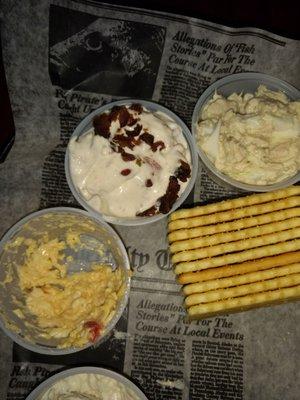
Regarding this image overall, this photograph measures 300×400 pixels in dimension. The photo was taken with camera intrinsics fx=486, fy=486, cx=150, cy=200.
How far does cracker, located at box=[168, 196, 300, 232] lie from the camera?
1.79 metres

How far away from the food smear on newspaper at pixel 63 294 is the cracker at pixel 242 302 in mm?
296

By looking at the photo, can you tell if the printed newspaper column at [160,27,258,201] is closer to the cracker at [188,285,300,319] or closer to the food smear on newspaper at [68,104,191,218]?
the food smear on newspaper at [68,104,191,218]

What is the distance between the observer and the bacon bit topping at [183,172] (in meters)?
1.77

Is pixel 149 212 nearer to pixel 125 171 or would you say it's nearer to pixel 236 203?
pixel 125 171

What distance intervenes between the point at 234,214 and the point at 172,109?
20.7 inches

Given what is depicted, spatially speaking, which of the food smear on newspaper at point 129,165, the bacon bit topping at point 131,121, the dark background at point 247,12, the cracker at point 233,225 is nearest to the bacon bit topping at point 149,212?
the food smear on newspaper at point 129,165

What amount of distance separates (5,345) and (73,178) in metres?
0.67

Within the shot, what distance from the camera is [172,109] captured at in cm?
201

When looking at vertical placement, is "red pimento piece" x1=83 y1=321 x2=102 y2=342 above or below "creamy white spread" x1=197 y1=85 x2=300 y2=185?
below

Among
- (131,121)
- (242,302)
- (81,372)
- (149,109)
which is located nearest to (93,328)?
(81,372)

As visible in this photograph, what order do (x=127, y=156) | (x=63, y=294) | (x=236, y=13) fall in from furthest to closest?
(x=236, y=13), (x=63, y=294), (x=127, y=156)

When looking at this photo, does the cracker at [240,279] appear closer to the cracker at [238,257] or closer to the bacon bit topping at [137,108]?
the cracker at [238,257]

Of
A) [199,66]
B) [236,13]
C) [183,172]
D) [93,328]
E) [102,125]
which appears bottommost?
[93,328]

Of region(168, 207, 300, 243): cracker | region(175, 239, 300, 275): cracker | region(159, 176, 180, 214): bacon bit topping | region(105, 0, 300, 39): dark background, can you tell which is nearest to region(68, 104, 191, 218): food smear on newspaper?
region(159, 176, 180, 214): bacon bit topping
